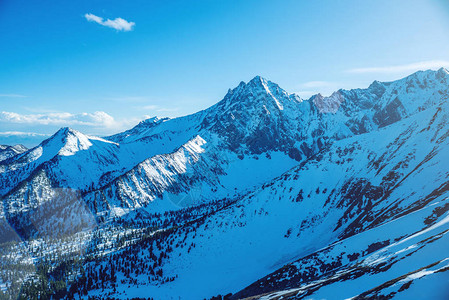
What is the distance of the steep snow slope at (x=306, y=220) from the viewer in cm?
12812

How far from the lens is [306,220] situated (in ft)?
561

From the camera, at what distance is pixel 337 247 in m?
98.4

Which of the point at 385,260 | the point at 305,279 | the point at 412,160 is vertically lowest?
the point at 305,279

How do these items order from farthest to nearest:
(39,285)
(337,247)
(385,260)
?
(39,285) → (337,247) → (385,260)

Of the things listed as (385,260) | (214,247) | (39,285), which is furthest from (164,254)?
(385,260)

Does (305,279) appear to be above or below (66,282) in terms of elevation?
below

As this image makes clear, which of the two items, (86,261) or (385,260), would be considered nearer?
(385,260)

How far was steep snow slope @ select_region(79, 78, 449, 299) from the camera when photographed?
420 feet

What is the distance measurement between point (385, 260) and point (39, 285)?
203m

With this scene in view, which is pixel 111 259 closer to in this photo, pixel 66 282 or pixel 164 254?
pixel 66 282

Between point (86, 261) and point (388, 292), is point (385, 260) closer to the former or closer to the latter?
point (388, 292)

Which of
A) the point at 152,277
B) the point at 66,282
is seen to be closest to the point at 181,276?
the point at 152,277

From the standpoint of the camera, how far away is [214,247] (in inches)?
6777

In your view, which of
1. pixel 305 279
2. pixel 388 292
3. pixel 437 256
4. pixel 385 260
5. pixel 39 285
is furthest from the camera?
pixel 39 285
